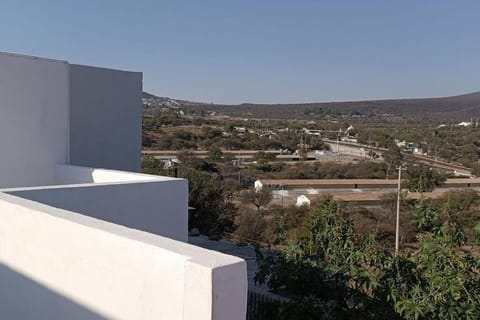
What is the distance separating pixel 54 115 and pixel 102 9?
6.75 m

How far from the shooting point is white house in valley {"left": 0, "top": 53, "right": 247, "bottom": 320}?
216cm

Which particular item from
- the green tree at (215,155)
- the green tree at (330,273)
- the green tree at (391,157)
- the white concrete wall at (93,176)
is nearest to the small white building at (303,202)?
the green tree at (215,155)

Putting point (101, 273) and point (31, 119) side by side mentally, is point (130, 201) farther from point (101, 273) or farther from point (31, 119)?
point (31, 119)

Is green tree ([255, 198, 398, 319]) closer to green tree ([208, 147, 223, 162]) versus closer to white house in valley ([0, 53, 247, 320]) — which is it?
white house in valley ([0, 53, 247, 320])

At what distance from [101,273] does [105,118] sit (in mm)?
6025

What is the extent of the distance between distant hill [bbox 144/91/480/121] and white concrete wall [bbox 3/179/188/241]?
1680 inches

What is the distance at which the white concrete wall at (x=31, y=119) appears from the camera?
6125mm

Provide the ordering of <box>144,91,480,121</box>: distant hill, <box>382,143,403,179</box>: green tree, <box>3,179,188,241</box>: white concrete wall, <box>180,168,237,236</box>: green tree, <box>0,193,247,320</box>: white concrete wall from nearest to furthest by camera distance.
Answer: <box>0,193,247,320</box>: white concrete wall < <box>3,179,188,241</box>: white concrete wall < <box>180,168,237,236</box>: green tree < <box>382,143,403,179</box>: green tree < <box>144,91,480,121</box>: distant hill

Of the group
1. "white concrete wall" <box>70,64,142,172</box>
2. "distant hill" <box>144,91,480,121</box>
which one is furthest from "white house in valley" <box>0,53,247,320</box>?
"distant hill" <box>144,91,480,121</box>

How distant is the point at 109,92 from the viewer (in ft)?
27.5

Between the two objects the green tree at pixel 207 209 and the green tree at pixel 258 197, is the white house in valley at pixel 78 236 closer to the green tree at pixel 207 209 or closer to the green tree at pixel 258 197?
the green tree at pixel 207 209

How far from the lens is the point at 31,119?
6348mm

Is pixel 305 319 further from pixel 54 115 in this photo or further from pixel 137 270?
pixel 54 115

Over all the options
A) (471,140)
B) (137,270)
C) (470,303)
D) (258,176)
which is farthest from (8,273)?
(471,140)
